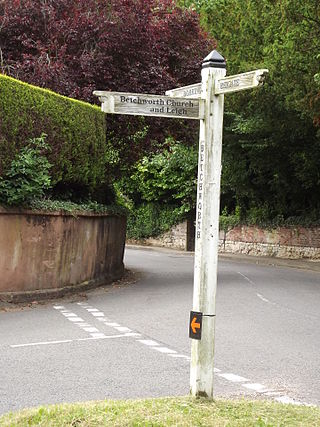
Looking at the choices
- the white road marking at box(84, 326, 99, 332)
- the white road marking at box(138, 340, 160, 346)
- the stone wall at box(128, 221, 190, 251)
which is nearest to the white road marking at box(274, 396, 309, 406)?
the white road marking at box(138, 340, 160, 346)

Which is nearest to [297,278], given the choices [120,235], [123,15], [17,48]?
[120,235]

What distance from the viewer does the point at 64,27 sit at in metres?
18.7

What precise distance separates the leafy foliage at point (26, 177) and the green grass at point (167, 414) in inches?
337

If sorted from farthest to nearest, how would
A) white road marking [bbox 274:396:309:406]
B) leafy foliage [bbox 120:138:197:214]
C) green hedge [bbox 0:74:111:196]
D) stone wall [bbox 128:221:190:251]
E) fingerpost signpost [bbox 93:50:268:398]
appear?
stone wall [bbox 128:221:190:251] → leafy foliage [bbox 120:138:197:214] → green hedge [bbox 0:74:111:196] → white road marking [bbox 274:396:309:406] → fingerpost signpost [bbox 93:50:268:398]

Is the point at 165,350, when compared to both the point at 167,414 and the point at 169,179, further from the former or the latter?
the point at 169,179

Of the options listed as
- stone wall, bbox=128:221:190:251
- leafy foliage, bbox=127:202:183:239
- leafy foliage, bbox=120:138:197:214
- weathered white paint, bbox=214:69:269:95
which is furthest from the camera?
leafy foliage, bbox=127:202:183:239

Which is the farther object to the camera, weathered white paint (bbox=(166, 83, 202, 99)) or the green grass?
weathered white paint (bbox=(166, 83, 202, 99))

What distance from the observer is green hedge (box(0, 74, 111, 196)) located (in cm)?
1429

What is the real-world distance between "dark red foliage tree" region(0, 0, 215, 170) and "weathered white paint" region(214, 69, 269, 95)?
12.3m

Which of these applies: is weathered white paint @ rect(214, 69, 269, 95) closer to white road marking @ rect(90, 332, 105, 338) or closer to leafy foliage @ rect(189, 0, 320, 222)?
white road marking @ rect(90, 332, 105, 338)

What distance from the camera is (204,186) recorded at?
614 cm

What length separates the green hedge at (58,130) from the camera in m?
14.3

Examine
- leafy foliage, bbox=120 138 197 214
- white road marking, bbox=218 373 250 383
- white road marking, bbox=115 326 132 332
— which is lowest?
white road marking, bbox=218 373 250 383

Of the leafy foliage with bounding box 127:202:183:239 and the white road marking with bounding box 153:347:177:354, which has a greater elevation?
the leafy foliage with bounding box 127:202:183:239
